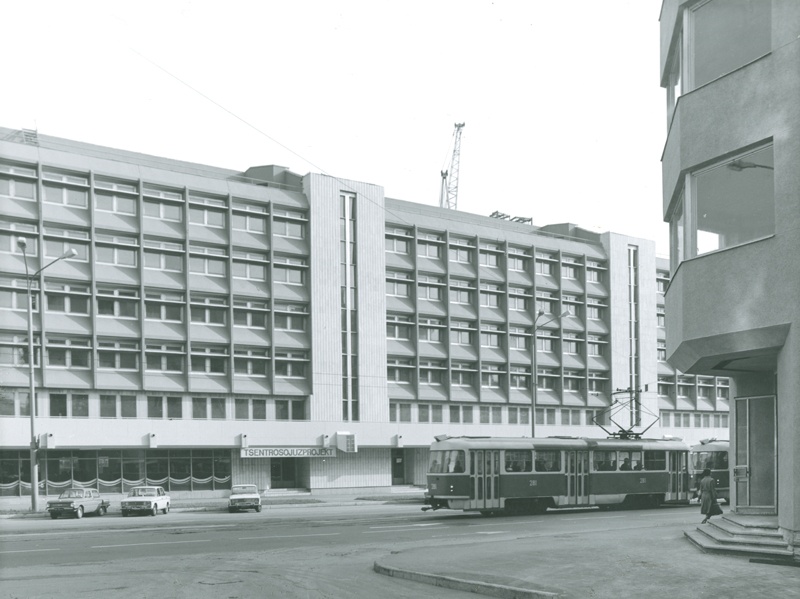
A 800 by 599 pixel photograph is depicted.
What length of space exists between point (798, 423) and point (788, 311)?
1.82 meters

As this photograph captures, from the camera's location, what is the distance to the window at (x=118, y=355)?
4844cm

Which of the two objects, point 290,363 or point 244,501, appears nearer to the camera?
point 244,501

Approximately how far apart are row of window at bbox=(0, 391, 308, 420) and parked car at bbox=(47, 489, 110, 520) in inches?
453

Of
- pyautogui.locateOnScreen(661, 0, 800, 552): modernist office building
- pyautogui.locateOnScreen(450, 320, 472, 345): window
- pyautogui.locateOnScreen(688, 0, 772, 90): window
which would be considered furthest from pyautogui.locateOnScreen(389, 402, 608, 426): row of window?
pyautogui.locateOnScreen(688, 0, 772, 90): window

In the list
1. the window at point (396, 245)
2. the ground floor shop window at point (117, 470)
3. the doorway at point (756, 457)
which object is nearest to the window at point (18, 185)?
the ground floor shop window at point (117, 470)

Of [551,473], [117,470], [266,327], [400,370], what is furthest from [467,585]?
[400,370]

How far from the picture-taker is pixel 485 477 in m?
30.8

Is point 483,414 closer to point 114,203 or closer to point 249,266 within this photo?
point 249,266

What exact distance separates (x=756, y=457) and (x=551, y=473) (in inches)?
543

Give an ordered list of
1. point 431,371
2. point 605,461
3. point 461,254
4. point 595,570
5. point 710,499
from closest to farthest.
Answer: point 595,570
point 710,499
point 605,461
point 431,371
point 461,254

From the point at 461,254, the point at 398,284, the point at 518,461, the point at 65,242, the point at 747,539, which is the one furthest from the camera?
the point at 461,254

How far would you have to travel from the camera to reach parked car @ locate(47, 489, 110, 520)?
112ft

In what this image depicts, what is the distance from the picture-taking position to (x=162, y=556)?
60.8 feet

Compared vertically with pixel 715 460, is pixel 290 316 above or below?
above
